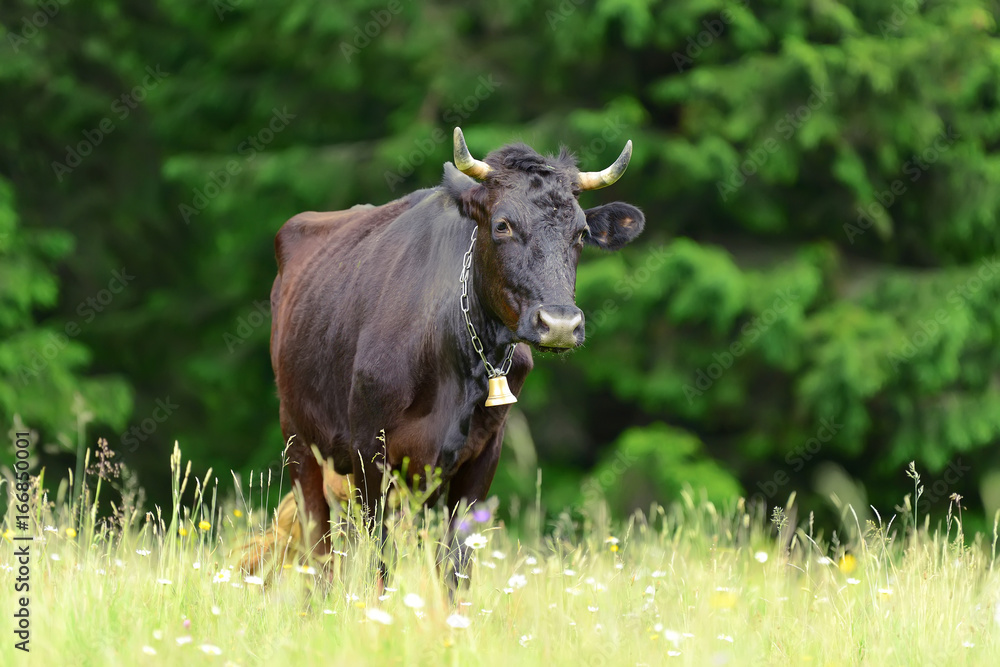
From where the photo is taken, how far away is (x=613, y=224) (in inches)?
225

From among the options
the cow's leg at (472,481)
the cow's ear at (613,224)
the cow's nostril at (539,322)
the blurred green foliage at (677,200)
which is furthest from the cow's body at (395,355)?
the blurred green foliage at (677,200)

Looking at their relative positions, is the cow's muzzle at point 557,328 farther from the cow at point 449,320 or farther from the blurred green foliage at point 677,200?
the blurred green foliage at point 677,200

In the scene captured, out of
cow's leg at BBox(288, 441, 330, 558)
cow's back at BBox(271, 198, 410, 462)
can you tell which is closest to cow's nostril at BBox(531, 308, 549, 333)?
cow's back at BBox(271, 198, 410, 462)

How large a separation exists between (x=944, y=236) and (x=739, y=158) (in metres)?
2.54

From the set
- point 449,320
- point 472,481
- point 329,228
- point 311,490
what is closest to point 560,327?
point 449,320

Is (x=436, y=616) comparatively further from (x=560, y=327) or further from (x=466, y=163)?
(x=466, y=163)

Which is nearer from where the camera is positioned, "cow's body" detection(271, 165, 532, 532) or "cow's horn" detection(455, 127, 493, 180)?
"cow's horn" detection(455, 127, 493, 180)

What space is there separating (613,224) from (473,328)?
1037mm

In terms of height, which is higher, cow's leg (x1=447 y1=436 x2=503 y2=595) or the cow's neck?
the cow's neck

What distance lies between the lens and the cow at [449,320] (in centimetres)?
492

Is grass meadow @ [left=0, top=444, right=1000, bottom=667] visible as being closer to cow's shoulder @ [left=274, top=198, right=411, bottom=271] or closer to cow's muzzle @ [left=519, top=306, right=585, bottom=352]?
cow's muzzle @ [left=519, top=306, right=585, bottom=352]

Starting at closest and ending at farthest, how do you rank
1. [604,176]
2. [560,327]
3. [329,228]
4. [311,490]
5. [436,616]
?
[436,616] → [560,327] → [604,176] → [311,490] → [329,228]

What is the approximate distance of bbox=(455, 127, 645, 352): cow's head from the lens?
4.68 metres

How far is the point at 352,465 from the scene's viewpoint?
582cm
